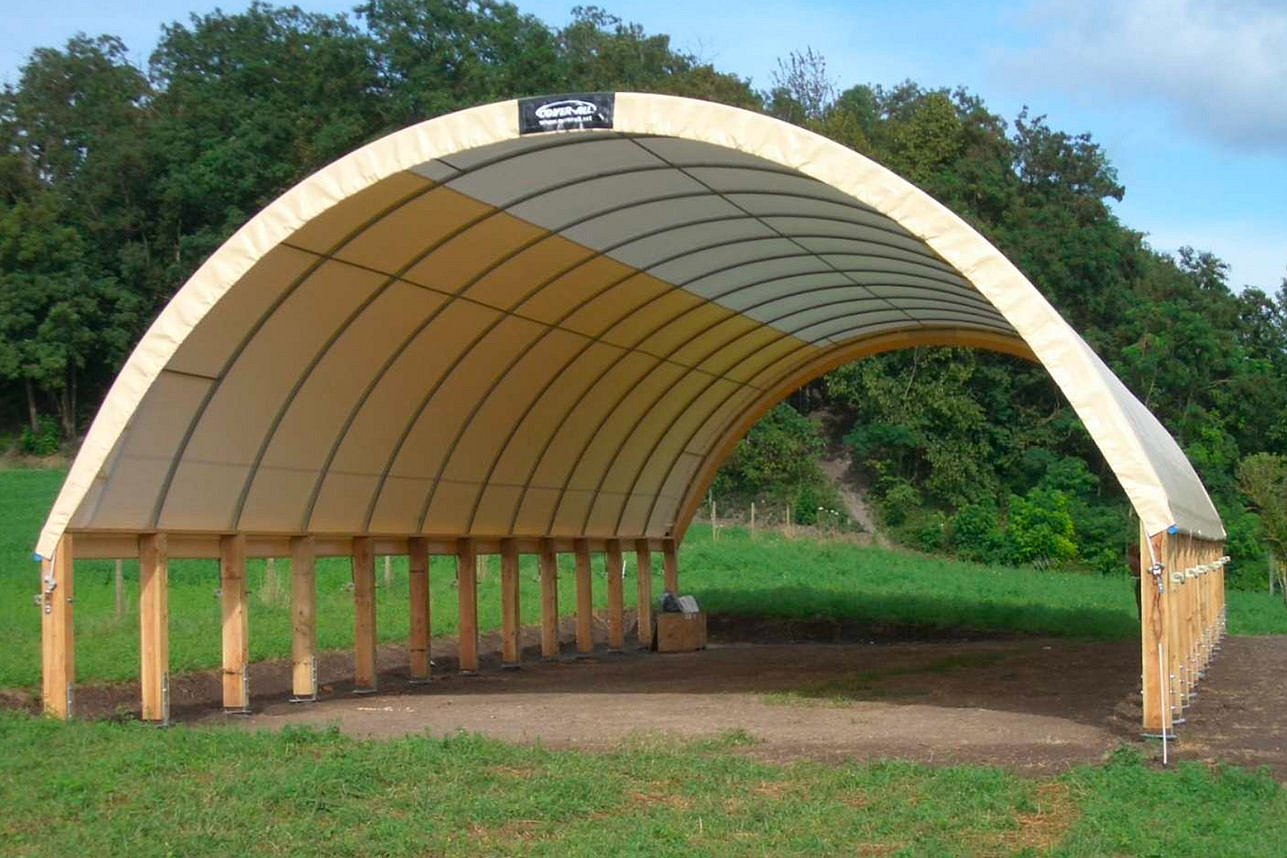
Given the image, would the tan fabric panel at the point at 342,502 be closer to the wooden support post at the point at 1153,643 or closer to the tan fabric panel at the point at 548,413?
the tan fabric panel at the point at 548,413

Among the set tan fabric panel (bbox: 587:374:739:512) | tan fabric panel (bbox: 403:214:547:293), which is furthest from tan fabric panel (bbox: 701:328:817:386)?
tan fabric panel (bbox: 403:214:547:293)

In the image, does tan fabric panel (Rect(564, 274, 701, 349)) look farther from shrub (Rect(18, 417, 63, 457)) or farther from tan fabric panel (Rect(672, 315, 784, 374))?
shrub (Rect(18, 417, 63, 457))

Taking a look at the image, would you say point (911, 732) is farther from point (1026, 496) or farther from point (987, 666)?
point (1026, 496)

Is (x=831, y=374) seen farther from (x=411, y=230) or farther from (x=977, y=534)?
(x=411, y=230)

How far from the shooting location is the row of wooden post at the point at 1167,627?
1118cm

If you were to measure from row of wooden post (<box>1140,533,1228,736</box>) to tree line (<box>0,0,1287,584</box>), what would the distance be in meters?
36.1

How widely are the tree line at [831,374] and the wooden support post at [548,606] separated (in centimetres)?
3052

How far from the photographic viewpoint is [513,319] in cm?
1758

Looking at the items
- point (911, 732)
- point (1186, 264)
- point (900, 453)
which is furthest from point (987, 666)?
point (1186, 264)

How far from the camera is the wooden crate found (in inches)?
956

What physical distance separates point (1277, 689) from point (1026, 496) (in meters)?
38.1

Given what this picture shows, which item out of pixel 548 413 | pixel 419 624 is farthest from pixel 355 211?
pixel 548 413

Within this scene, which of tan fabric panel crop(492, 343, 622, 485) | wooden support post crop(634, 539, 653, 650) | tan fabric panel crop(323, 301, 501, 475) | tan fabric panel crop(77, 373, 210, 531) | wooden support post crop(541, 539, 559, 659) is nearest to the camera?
tan fabric panel crop(77, 373, 210, 531)

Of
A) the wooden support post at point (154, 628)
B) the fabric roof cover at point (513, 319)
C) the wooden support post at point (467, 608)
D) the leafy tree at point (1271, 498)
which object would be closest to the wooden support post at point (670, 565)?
the fabric roof cover at point (513, 319)
